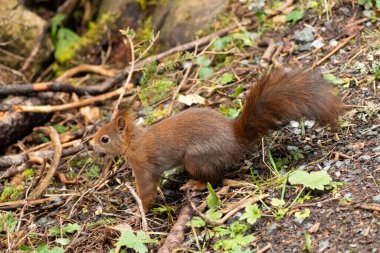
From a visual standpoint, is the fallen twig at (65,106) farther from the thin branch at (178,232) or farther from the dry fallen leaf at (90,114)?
the thin branch at (178,232)

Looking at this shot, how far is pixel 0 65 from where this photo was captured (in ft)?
21.5

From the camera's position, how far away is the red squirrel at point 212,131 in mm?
3574

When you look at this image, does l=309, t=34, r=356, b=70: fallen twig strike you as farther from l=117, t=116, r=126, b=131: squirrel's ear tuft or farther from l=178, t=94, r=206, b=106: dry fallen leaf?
l=117, t=116, r=126, b=131: squirrel's ear tuft

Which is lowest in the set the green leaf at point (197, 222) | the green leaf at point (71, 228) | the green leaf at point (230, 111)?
the green leaf at point (71, 228)

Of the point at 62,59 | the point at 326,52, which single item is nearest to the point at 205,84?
the point at 326,52

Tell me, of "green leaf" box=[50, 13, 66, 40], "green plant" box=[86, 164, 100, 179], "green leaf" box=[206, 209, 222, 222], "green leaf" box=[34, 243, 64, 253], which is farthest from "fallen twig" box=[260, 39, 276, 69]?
"green leaf" box=[50, 13, 66, 40]

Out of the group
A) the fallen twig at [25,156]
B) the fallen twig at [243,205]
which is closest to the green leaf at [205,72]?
the fallen twig at [25,156]

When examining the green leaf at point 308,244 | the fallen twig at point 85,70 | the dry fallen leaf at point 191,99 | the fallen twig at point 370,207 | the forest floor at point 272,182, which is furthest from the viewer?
the fallen twig at point 85,70

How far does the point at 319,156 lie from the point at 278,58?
1.60 m

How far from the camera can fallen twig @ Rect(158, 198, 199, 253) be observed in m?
3.40

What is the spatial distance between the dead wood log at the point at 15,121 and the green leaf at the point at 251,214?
9.21 feet

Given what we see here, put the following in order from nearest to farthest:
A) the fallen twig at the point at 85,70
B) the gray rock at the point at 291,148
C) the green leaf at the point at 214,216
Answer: the green leaf at the point at 214,216 < the gray rock at the point at 291,148 < the fallen twig at the point at 85,70

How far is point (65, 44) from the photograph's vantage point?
22.9 feet

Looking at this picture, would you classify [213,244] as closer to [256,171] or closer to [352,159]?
[256,171]
